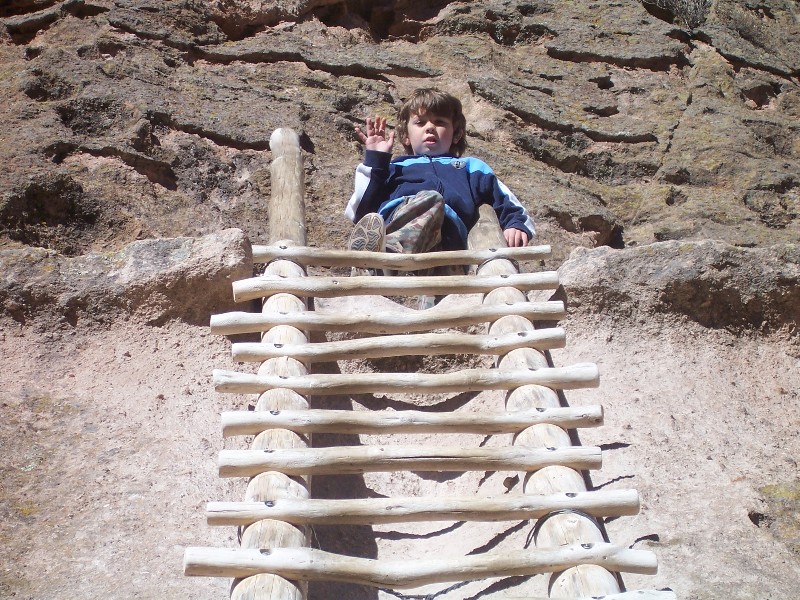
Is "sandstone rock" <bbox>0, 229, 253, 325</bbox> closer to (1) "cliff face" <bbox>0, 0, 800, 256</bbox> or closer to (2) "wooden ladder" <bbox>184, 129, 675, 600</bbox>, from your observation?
(2) "wooden ladder" <bbox>184, 129, 675, 600</bbox>

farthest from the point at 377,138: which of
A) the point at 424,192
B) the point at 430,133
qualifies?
the point at 430,133

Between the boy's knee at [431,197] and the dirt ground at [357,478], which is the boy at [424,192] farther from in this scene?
the dirt ground at [357,478]

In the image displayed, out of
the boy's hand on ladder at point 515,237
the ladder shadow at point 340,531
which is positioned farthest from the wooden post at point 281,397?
the boy's hand on ladder at point 515,237

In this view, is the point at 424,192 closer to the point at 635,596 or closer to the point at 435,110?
the point at 435,110

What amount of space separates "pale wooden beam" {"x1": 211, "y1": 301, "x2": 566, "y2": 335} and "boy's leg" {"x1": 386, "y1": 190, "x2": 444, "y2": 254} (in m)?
0.64

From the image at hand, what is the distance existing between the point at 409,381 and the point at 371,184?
1378 millimetres

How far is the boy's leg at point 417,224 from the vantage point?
12.1 ft

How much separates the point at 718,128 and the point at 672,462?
293cm

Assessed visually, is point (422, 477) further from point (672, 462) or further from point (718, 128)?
point (718, 128)

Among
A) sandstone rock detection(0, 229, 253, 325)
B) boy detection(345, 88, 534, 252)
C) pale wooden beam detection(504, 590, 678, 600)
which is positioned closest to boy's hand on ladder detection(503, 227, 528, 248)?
boy detection(345, 88, 534, 252)

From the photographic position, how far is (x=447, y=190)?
4.04 meters

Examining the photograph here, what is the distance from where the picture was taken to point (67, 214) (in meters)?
4.27

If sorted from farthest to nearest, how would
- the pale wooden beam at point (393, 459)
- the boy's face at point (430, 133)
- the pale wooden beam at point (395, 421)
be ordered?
the boy's face at point (430, 133), the pale wooden beam at point (395, 421), the pale wooden beam at point (393, 459)

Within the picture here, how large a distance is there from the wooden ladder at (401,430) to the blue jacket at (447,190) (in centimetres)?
45
